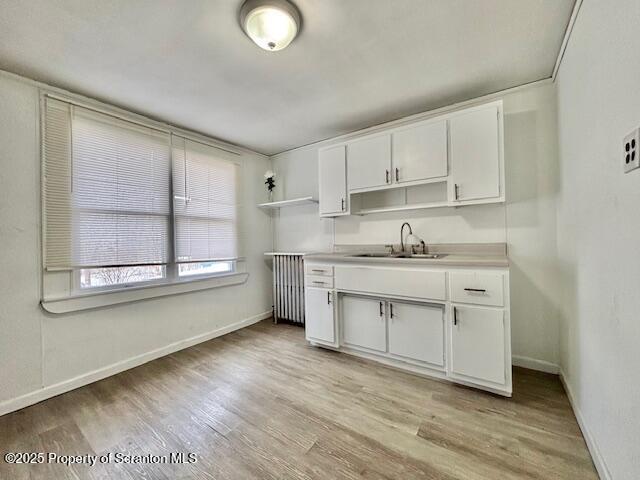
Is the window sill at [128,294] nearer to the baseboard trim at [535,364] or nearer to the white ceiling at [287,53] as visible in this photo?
the white ceiling at [287,53]

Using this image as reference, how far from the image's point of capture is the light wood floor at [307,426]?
1.27 metres

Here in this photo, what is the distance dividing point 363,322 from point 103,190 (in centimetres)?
268

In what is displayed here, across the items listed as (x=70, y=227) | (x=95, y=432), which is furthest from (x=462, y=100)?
(x=95, y=432)

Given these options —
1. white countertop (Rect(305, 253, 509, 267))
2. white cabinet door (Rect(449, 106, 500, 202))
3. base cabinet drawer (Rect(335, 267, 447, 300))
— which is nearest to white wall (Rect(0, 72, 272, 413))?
white countertop (Rect(305, 253, 509, 267))

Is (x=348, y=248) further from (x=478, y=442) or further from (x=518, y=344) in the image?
(x=478, y=442)

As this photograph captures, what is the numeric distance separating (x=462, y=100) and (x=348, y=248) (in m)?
1.91

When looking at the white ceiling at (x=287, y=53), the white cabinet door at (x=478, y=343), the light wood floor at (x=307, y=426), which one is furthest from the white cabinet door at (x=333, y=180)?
the light wood floor at (x=307, y=426)

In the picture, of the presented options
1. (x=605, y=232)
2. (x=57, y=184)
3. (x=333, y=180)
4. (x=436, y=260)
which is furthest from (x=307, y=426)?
(x=57, y=184)

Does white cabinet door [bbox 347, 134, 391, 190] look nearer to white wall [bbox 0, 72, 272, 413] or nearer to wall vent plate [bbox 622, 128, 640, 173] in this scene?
wall vent plate [bbox 622, 128, 640, 173]

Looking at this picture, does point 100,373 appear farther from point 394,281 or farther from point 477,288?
point 477,288

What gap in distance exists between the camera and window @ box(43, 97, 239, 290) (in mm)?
2006

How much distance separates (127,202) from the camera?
2.36 meters

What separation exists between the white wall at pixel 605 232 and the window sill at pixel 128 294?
129 inches

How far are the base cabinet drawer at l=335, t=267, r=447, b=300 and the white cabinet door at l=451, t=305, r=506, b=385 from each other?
0.22 meters
